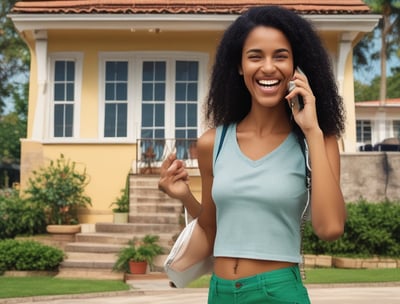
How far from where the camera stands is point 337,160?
2.84 m

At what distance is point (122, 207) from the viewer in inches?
619

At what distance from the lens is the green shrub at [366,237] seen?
13.8 metres

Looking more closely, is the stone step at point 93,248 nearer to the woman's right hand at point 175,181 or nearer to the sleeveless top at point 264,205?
the woman's right hand at point 175,181

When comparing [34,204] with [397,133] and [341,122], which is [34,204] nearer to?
[341,122]

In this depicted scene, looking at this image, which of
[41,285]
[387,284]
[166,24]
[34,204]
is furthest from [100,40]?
[387,284]

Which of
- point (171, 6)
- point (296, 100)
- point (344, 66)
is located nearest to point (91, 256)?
point (171, 6)

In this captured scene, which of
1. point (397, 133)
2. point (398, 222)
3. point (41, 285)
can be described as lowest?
point (41, 285)

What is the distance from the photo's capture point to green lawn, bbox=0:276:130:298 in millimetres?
10953

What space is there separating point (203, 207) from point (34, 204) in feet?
41.2

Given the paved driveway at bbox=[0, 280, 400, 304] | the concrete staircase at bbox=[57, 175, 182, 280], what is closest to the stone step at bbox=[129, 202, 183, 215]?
the concrete staircase at bbox=[57, 175, 182, 280]

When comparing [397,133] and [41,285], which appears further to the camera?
[397,133]

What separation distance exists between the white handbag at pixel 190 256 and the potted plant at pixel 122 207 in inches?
478

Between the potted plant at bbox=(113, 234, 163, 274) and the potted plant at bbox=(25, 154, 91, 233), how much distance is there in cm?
219

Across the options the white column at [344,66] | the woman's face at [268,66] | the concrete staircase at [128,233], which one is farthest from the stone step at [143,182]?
the woman's face at [268,66]
